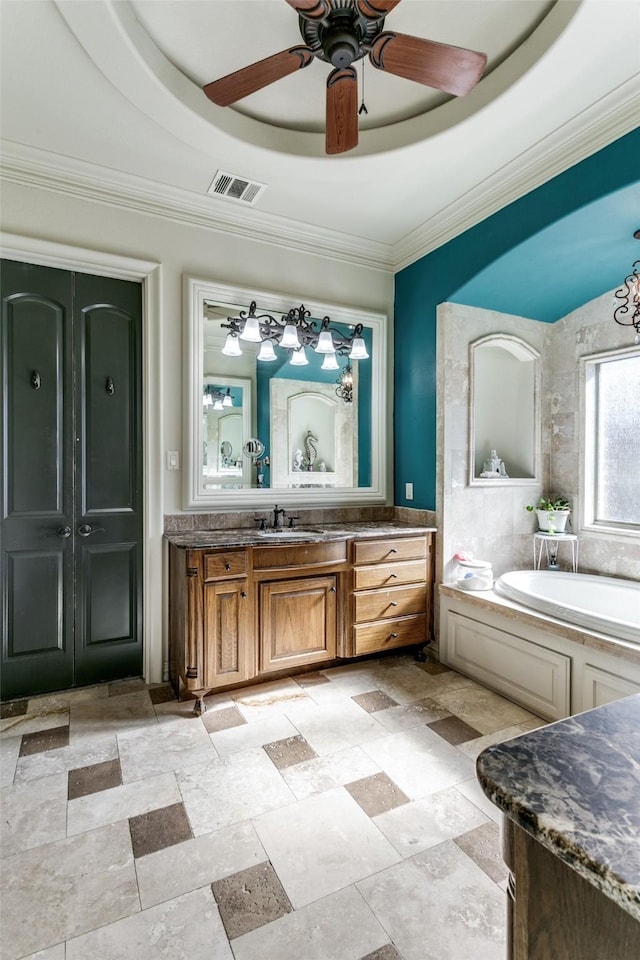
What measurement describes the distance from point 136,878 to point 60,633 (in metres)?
1.54

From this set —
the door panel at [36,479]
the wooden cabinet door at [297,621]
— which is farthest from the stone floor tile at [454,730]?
the door panel at [36,479]

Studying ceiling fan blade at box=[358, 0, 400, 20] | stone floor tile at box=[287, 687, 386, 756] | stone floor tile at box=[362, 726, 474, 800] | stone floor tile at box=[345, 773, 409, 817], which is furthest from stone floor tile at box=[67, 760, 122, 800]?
ceiling fan blade at box=[358, 0, 400, 20]

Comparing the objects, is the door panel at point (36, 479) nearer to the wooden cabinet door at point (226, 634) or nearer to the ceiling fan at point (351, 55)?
the wooden cabinet door at point (226, 634)

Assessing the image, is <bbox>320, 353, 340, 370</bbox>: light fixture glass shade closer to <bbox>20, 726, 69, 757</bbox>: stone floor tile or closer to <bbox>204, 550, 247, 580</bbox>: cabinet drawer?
<bbox>204, 550, 247, 580</bbox>: cabinet drawer

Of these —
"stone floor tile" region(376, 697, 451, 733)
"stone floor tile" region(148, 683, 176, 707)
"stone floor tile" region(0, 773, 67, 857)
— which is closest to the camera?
"stone floor tile" region(0, 773, 67, 857)

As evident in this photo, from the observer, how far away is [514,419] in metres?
3.70

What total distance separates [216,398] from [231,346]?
0.35 m

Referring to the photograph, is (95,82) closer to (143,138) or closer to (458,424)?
(143,138)

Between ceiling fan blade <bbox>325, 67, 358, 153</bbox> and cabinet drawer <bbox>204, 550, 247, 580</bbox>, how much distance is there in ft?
6.24

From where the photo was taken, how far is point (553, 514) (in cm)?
349

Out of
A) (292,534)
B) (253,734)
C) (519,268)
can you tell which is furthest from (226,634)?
(519,268)

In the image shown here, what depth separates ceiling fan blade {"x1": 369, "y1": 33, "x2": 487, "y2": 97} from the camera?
154 cm

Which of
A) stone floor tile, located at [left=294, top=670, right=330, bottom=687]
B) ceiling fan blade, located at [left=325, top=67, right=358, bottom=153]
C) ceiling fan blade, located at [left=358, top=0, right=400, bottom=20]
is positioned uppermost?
ceiling fan blade, located at [left=358, top=0, right=400, bottom=20]

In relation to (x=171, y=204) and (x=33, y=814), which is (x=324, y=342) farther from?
(x=33, y=814)
